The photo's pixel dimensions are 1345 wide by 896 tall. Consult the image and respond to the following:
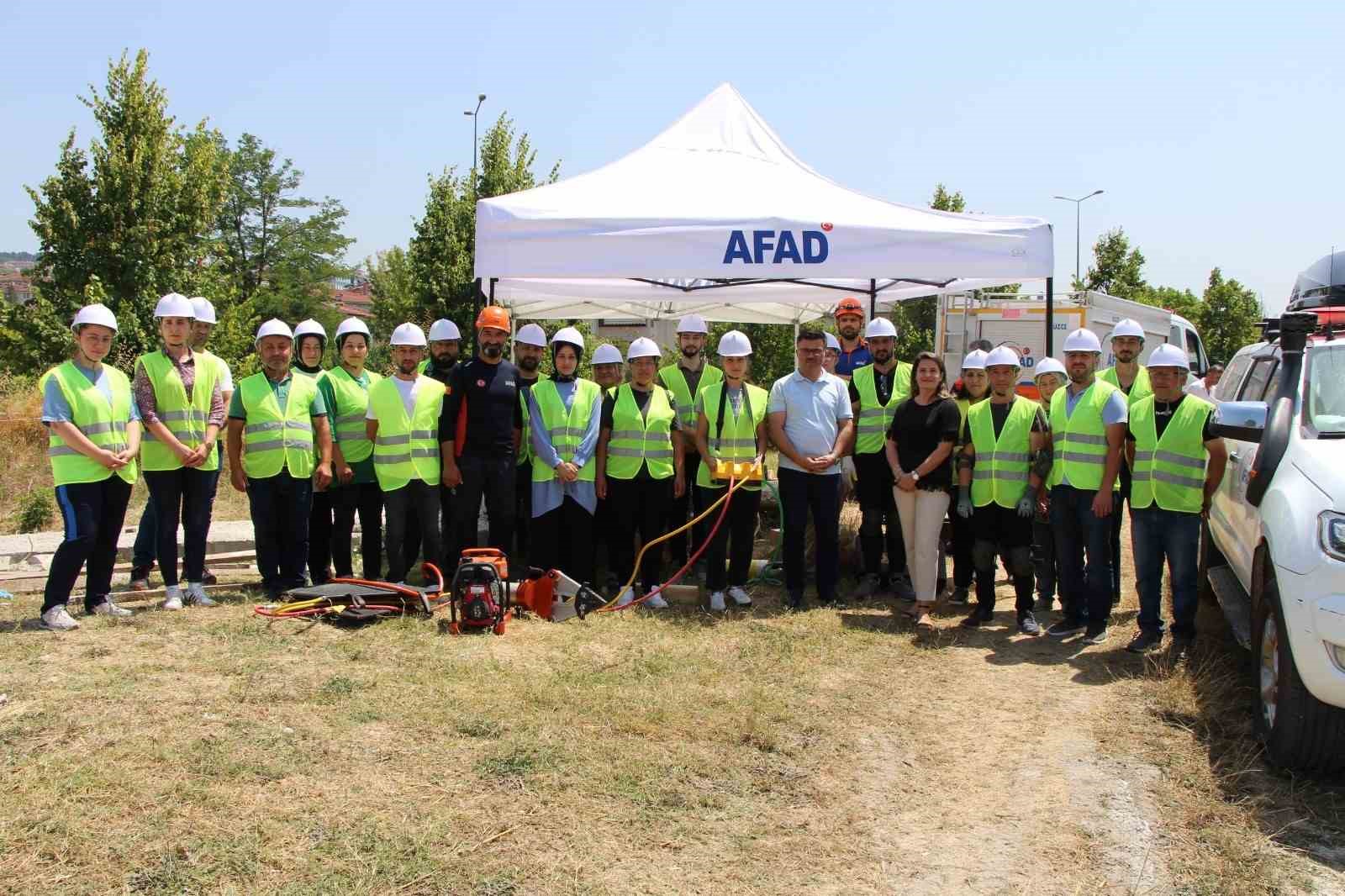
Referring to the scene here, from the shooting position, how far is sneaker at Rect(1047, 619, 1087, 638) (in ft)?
21.8

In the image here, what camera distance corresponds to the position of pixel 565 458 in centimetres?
709

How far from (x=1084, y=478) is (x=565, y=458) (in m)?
3.30

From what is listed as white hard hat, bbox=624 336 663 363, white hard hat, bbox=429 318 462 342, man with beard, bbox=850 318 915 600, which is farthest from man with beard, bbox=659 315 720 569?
white hard hat, bbox=429 318 462 342

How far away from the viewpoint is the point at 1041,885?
3.52 meters

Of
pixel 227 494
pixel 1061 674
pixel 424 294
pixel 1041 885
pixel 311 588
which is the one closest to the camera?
pixel 1041 885

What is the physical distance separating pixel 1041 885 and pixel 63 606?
5.52m

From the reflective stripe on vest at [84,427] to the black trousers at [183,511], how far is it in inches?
18.4

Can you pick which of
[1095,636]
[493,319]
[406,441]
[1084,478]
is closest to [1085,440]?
[1084,478]

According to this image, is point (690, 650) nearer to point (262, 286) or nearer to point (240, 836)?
point (240, 836)

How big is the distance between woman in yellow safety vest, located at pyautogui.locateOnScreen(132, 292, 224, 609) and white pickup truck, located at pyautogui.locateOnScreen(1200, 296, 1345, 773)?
5.88 metres

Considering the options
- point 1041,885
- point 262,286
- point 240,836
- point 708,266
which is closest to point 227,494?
point 708,266

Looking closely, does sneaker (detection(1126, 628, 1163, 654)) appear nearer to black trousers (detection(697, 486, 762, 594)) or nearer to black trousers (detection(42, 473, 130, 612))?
black trousers (detection(697, 486, 762, 594))

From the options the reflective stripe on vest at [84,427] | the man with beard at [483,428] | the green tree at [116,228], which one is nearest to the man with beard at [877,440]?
the man with beard at [483,428]

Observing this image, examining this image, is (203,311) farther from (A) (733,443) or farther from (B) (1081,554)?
(B) (1081,554)
